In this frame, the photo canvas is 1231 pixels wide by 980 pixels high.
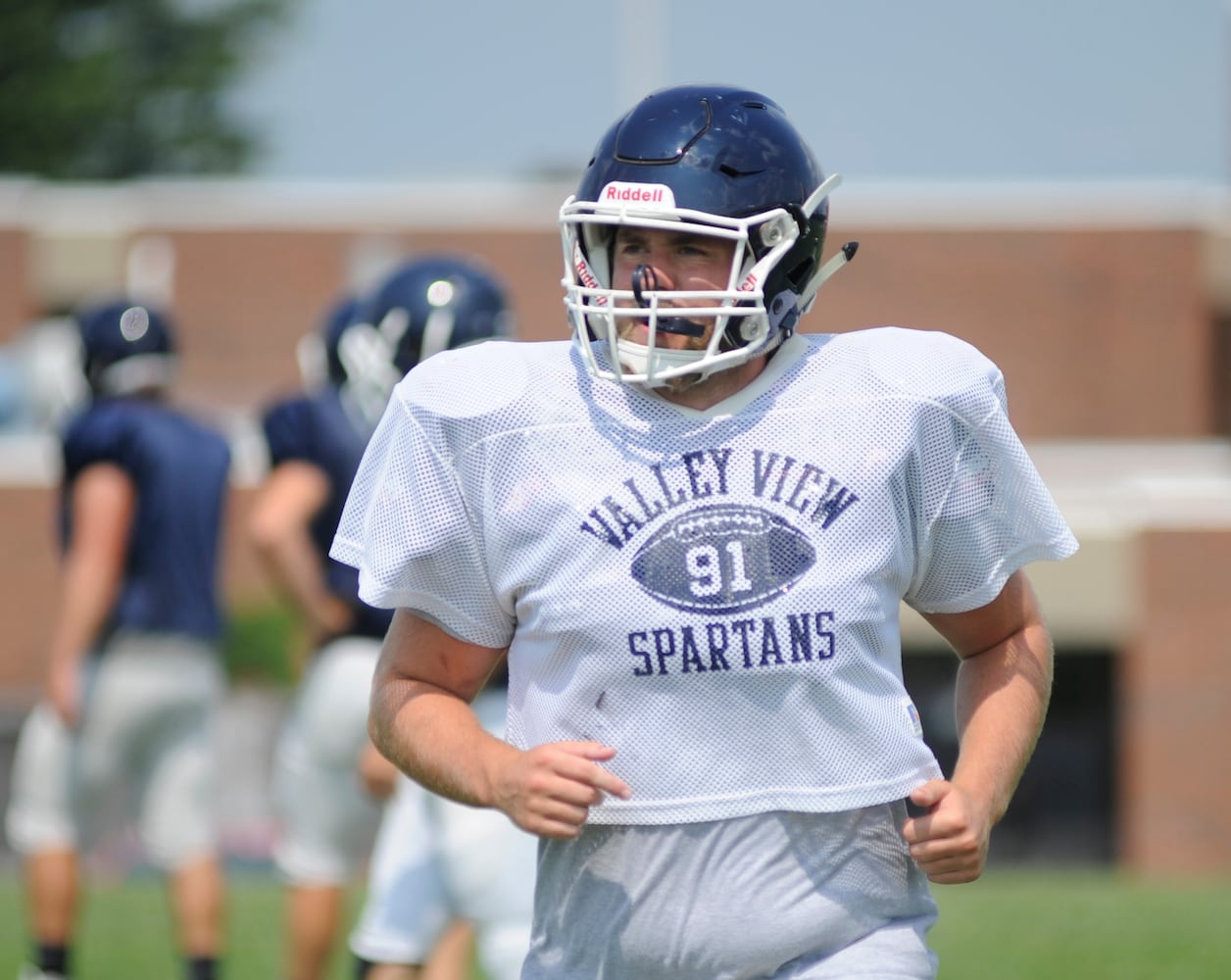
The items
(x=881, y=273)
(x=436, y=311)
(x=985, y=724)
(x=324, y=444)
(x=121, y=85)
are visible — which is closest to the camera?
(x=985, y=724)

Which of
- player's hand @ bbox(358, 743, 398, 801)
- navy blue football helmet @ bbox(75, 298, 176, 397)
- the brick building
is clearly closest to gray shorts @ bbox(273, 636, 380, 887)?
player's hand @ bbox(358, 743, 398, 801)

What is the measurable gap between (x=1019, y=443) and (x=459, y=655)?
79cm

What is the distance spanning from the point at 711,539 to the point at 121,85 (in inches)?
1355

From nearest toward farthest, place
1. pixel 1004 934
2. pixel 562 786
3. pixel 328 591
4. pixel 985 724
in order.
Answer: pixel 562 786 → pixel 985 724 → pixel 328 591 → pixel 1004 934

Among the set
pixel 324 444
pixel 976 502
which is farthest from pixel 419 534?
pixel 324 444

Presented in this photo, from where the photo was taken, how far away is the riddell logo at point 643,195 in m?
2.39

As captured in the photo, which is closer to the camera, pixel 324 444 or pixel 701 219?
pixel 701 219

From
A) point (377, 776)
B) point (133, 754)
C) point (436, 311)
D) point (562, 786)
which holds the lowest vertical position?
point (133, 754)

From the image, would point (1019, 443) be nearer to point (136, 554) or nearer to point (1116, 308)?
point (136, 554)

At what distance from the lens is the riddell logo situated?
239 centimetres

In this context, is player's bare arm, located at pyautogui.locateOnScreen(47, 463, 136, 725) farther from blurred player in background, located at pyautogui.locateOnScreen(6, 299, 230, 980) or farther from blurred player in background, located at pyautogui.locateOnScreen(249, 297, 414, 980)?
blurred player in background, located at pyautogui.locateOnScreen(249, 297, 414, 980)

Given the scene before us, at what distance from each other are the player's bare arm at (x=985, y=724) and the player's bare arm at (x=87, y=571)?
3300mm

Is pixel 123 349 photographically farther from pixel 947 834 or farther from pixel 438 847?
pixel 947 834

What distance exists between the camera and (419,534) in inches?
94.6
